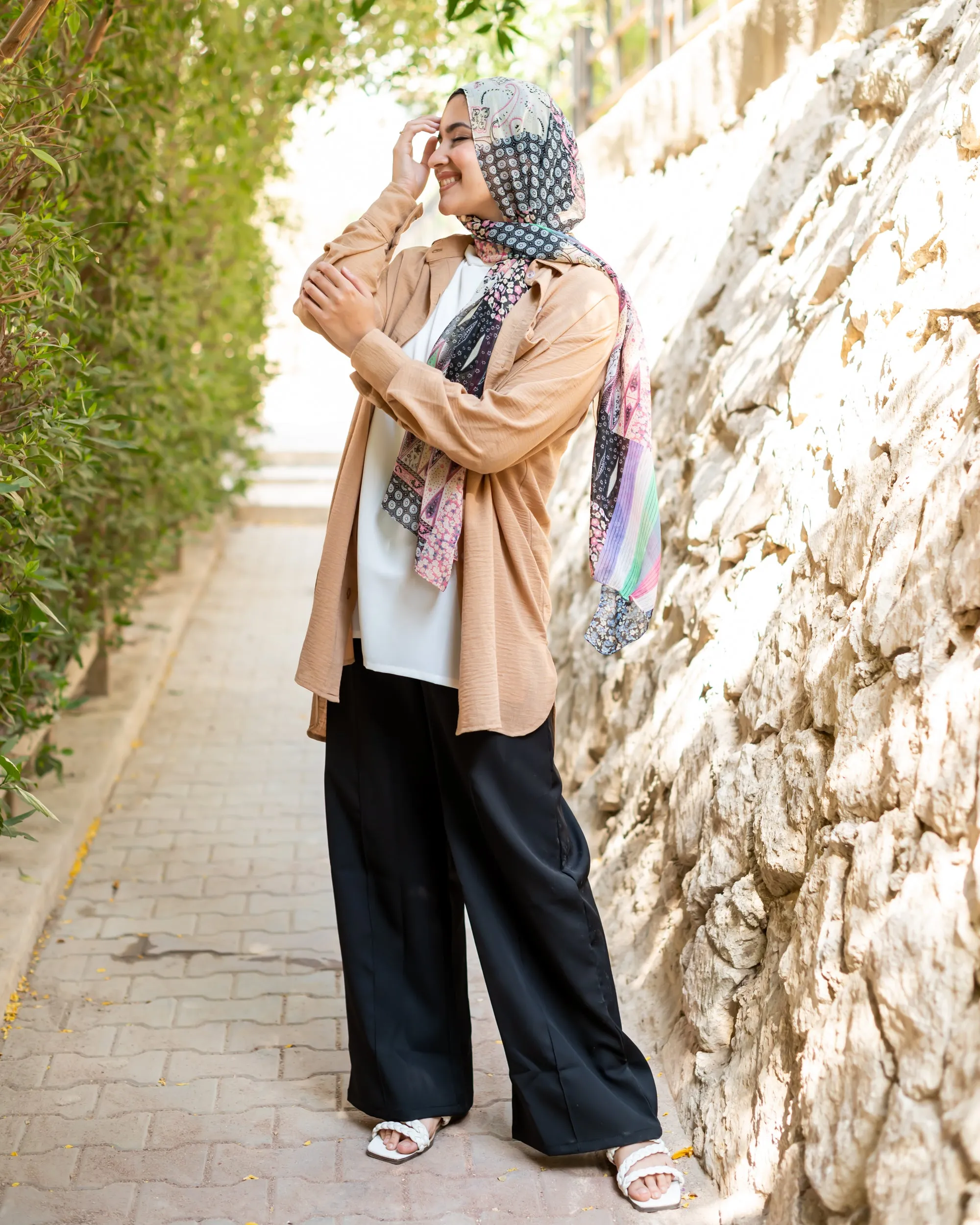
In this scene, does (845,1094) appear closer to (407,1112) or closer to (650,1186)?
(650,1186)

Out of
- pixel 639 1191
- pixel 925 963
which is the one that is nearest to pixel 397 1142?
pixel 639 1191

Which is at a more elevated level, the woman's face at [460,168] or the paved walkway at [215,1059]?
the woman's face at [460,168]

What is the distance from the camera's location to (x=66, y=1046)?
10.5 ft

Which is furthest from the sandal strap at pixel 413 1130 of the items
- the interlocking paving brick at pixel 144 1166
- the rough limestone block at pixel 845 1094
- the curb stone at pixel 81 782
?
the curb stone at pixel 81 782

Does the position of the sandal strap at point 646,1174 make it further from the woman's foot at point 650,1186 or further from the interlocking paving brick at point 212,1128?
the interlocking paving brick at point 212,1128

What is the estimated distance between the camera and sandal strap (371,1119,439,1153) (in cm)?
277

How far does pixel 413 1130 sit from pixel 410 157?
2.06 metres

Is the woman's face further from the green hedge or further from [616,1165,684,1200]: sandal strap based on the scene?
[616,1165,684,1200]: sandal strap

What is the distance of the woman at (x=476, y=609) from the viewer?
8.01 feet

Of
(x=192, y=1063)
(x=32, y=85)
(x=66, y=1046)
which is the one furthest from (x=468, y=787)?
(x=32, y=85)

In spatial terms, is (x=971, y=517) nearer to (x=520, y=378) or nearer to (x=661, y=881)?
(x=520, y=378)

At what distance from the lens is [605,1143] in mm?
2633

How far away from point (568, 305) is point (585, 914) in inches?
48.3

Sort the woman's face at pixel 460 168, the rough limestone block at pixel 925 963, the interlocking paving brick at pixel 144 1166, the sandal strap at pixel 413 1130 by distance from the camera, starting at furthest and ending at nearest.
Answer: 1. the sandal strap at pixel 413 1130
2. the interlocking paving brick at pixel 144 1166
3. the woman's face at pixel 460 168
4. the rough limestone block at pixel 925 963
